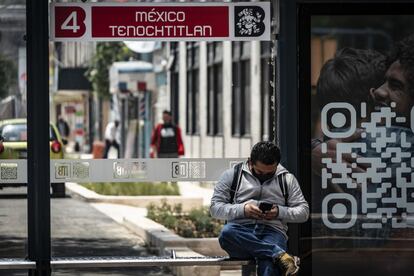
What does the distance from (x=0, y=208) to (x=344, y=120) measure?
261 cm

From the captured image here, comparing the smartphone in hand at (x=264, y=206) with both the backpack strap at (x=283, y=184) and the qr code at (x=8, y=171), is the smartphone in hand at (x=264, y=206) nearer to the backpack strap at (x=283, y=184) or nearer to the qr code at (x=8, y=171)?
the backpack strap at (x=283, y=184)

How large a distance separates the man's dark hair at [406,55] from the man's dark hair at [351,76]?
0.09 metres

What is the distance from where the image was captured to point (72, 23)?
8.61m

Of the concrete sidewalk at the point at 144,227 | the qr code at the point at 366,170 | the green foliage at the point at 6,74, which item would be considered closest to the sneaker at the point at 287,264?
the qr code at the point at 366,170

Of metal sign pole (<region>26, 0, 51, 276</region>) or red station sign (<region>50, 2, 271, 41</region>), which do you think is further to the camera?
red station sign (<region>50, 2, 271, 41</region>)

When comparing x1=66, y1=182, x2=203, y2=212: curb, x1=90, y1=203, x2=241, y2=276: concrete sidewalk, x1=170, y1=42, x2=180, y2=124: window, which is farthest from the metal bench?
x1=170, y1=42, x2=180, y2=124: window

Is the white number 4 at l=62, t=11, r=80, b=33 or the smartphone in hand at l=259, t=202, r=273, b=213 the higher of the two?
the white number 4 at l=62, t=11, r=80, b=33

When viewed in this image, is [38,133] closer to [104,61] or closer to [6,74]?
[6,74]

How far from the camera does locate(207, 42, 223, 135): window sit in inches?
1118

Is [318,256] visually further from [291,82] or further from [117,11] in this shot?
[117,11]

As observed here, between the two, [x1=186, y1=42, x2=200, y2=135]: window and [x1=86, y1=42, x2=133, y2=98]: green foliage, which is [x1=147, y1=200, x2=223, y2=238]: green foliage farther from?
[x1=86, y1=42, x2=133, y2=98]: green foliage

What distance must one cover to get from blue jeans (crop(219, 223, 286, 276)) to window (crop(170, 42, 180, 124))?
23.2 m

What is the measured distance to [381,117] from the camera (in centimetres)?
873

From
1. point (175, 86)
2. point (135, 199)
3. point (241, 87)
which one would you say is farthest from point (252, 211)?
point (175, 86)
